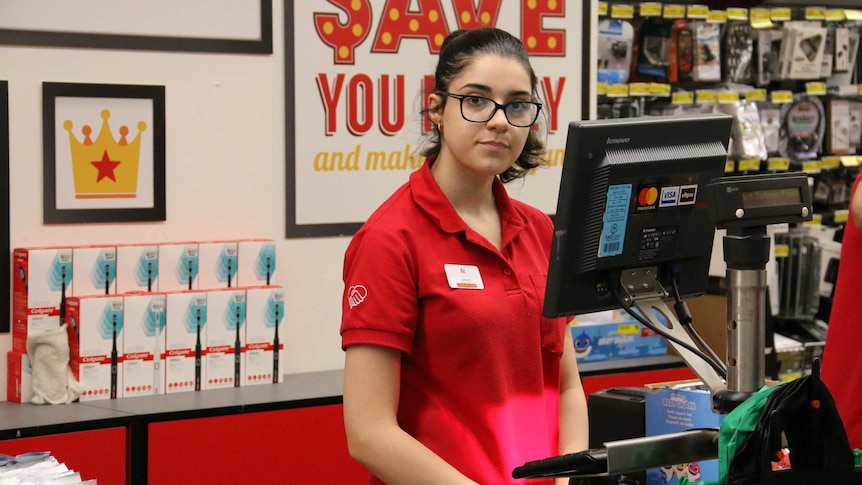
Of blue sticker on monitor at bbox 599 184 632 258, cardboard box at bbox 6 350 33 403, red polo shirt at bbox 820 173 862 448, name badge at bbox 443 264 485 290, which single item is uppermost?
blue sticker on monitor at bbox 599 184 632 258

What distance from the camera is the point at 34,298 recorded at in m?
3.33

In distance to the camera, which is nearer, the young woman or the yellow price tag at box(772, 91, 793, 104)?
the young woman

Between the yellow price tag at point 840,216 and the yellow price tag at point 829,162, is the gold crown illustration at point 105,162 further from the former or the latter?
the yellow price tag at point 840,216

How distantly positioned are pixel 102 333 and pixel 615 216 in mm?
2259

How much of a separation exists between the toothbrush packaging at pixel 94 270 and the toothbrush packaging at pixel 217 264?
0.96ft

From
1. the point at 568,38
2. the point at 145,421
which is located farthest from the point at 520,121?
the point at 568,38

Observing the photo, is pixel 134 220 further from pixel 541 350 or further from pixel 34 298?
pixel 541 350

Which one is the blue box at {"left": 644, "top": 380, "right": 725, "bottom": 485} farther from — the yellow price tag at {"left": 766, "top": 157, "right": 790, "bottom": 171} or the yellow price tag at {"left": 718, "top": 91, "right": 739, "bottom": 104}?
the yellow price tag at {"left": 766, "top": 157, "right": 790, "bottom": 171}

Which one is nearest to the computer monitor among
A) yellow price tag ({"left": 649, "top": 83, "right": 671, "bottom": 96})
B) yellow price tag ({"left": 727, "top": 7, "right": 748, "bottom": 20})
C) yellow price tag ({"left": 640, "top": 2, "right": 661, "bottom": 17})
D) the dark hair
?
the dark hair

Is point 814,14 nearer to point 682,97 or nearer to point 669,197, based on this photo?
point 682,97

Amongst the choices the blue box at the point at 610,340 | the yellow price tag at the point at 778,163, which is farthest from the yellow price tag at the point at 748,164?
the blue box at the point at 610,340

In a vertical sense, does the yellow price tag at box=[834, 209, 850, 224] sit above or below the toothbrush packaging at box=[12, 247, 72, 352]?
above

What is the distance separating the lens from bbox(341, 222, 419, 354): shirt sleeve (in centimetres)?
186

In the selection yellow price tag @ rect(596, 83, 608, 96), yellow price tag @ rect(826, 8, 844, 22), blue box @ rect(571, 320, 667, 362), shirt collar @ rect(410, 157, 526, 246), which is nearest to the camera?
shirt collar @ rect(410, 157, 526, 246)
